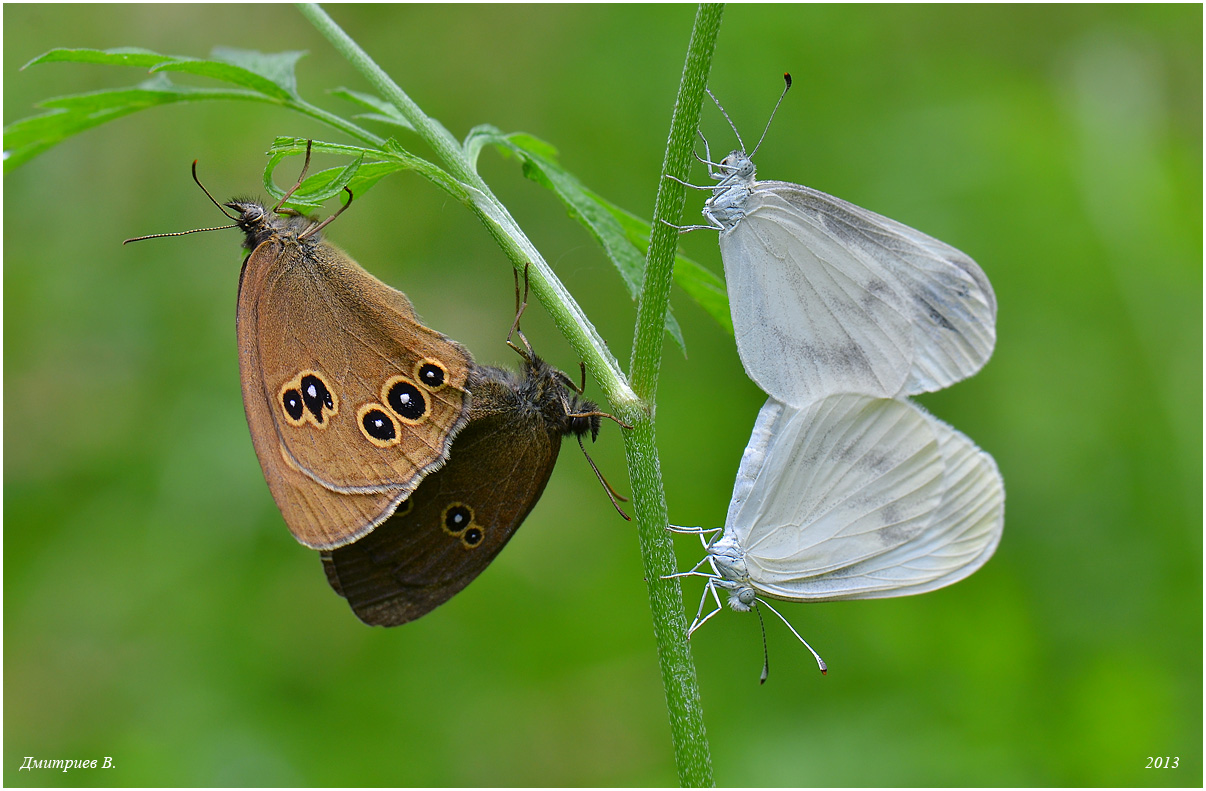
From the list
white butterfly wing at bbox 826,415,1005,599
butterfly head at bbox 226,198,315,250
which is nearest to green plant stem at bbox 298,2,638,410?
butterfly head at bbox 226,198,315,250

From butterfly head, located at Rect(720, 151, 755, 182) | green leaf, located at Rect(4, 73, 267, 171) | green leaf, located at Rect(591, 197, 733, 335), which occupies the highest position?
green leaf, located at Rect(4, 73, 267, 171)

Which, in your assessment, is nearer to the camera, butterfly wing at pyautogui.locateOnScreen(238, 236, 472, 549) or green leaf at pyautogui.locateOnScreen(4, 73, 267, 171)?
butterfly wing at pyautogui.locateOnScreen(238, 236, 472, 549)

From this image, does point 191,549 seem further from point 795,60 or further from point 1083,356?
point 1083,356

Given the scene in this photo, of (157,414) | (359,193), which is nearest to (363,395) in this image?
(359,193)

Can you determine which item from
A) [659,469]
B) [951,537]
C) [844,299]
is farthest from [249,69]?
[951,537]

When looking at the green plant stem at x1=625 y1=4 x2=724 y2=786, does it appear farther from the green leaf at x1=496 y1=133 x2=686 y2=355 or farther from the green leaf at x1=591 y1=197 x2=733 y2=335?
the green leaf at x1=591 y1=197 x2=733 y2=335

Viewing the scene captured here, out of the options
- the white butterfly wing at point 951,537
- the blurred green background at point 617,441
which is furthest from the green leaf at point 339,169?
the blurred green background at point 617,441

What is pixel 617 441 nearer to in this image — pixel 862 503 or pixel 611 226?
pixel 862 503
